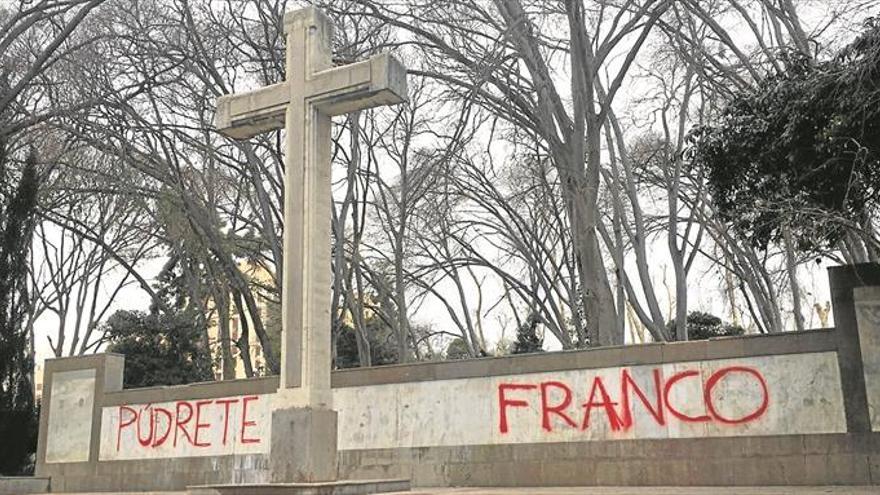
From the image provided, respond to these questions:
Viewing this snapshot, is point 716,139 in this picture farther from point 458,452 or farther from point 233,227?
point 233,227

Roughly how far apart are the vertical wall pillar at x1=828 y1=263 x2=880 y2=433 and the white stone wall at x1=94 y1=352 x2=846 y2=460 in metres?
0.12

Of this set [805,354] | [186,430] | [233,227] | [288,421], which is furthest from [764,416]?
[233,227]

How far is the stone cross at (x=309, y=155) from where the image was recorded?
32.3 feet

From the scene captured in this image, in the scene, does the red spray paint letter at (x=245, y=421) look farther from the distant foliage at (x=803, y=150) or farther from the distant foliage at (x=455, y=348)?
the distant foliage at (x=455, y=348)

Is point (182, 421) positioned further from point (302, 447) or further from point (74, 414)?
point (302, 447)

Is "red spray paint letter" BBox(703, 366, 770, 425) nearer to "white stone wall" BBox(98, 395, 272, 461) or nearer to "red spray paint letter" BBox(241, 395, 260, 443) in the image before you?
"white stone wall" BBox(98, 395, 272, 461)

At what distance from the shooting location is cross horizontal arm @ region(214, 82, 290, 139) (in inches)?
425

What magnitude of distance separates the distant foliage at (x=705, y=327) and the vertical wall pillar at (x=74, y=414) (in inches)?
740

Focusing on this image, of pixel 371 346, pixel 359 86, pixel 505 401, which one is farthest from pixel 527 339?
pixel 359 86

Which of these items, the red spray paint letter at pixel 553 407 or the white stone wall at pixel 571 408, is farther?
the red spray paint letter at pixel 553 407

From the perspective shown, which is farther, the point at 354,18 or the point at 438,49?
the point at 354,18

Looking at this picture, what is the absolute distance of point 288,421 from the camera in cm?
956

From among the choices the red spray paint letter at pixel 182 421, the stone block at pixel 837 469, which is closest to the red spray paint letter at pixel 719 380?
the stone block at pixel 837 469

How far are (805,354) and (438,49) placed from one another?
10.1 m
